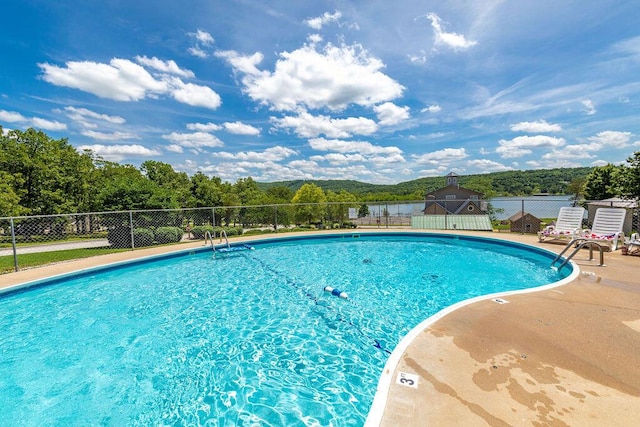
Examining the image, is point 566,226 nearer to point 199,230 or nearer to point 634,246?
point 634,246

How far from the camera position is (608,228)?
7430mm

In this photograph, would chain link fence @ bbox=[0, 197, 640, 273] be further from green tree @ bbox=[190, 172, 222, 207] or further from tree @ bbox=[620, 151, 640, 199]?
green tree @ bbox=[190, 172, 222, 207]

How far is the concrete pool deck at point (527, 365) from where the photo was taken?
5.89 feet

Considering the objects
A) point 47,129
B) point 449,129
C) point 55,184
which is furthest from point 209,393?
point 47,129

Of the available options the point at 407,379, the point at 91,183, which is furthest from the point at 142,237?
the point at 91,183

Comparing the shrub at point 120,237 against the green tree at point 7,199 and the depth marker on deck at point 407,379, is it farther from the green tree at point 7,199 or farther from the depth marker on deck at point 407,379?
the depth marker on deck at point 407,379

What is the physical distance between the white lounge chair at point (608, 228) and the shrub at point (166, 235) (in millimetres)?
13312

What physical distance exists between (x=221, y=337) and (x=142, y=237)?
8.38 m

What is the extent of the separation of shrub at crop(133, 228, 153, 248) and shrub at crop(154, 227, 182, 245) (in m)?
0.26

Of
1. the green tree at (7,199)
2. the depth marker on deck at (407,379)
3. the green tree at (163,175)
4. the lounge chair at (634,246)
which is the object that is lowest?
the depth marker on deck at (407,379)

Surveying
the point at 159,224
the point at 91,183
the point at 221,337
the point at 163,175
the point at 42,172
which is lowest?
the point at 221,337

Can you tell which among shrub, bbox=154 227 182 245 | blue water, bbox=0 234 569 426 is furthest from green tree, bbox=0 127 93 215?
blue water, bbox=0 234 569 426

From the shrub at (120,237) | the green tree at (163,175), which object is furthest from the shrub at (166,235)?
the green tree at (163,175)

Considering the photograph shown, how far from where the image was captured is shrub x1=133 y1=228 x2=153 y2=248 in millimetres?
10180
